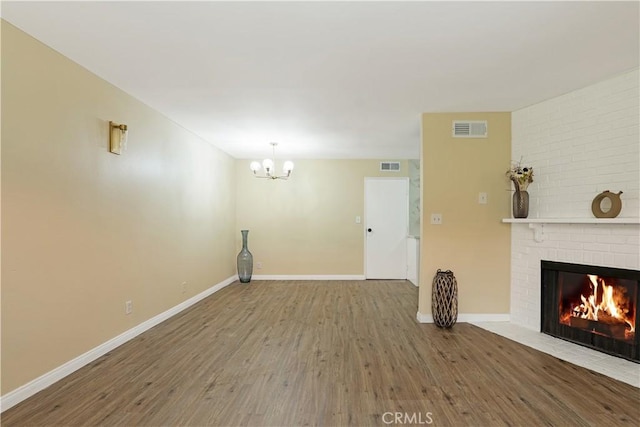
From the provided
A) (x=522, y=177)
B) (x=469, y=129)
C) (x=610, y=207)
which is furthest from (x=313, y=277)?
(x=610, y=207)

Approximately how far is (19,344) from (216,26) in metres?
2.39

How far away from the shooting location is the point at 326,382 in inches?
92.8

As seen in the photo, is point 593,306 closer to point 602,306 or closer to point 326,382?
point 602,306

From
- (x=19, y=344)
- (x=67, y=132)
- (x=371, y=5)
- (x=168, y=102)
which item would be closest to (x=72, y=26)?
(x=67, y=132)

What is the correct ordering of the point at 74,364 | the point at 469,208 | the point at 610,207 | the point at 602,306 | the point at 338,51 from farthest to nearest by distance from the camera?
the point at 469,208 → the point at 602,306 → the point at 610,207 → the point at 74,364 → the point at 338,51

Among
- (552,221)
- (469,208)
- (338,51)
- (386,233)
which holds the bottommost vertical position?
(386,233)

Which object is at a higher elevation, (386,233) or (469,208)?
(469,208)

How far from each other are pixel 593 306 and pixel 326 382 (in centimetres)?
263

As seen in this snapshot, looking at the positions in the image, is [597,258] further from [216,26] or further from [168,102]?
[168,102]

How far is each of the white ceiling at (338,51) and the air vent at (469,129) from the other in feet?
0.62

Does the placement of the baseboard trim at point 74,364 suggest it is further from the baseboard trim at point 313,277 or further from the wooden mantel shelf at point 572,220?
the wooden mantel shelf at point 572,220

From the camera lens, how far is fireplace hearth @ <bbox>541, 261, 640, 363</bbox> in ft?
8.92

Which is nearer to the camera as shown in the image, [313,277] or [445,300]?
[445,300]

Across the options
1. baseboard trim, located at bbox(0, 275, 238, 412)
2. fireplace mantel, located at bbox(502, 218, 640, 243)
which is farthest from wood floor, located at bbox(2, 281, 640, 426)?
fireplace mantel, located at bbox(502, 218, 640, 243)
